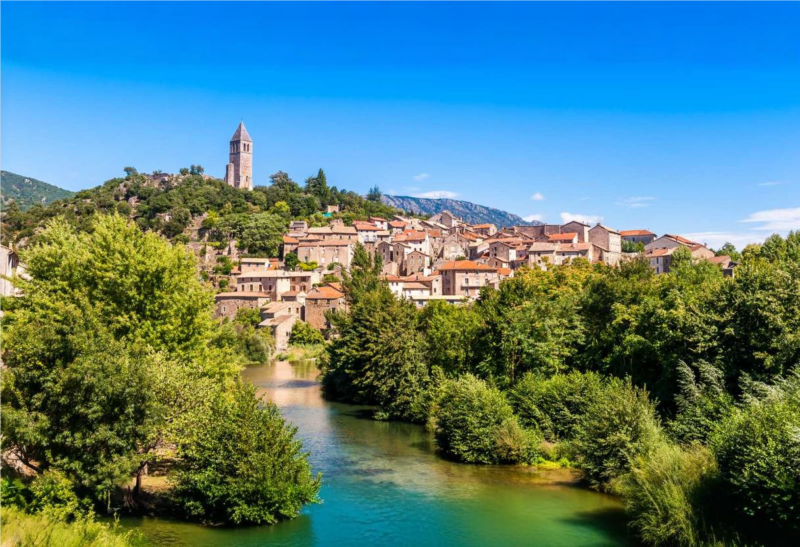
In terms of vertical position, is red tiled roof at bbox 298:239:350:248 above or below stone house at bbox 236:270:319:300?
above

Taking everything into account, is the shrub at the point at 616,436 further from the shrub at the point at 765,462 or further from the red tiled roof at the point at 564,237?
the red tiled roof at the point at 564,237

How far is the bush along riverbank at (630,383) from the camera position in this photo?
1633 centimetres

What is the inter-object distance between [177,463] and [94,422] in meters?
4.01

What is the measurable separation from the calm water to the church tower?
128630mm

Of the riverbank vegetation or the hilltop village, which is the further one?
the hilltop village

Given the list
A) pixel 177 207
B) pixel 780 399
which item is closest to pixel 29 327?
pixel 780 399

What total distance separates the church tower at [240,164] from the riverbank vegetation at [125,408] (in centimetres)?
12964

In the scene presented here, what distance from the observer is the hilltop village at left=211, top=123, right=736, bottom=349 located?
79.8 m

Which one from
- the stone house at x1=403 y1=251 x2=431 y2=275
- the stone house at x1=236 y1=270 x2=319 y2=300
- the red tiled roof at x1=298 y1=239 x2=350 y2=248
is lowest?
the stone house at x1=236 y1=270 x2=319 y2=300

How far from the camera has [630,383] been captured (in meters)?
23.2

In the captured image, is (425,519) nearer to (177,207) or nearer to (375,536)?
(375,536)

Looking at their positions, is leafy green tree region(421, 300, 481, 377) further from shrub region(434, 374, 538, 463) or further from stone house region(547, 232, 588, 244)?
stone house region(547, 232, 588, 244)

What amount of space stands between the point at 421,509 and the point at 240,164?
140070mm

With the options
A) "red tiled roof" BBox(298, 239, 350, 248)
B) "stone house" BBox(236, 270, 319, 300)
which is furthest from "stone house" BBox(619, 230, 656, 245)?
"stone house" BBox(236, 270, 319, 300)
